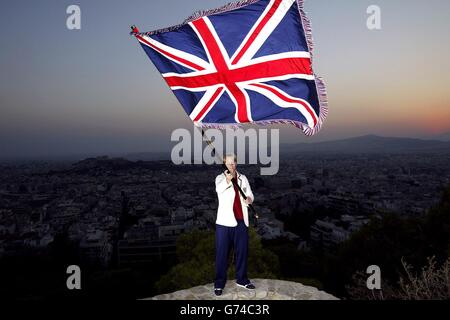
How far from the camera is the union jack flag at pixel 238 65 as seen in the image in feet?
16.3

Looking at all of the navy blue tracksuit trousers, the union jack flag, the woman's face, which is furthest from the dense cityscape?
the woman's face

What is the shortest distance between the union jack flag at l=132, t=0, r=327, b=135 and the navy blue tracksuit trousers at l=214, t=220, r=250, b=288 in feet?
5.18

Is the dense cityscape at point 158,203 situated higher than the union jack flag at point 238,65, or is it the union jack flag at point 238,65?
the union jack flag at point 238,65

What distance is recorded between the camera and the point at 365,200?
6650 centimetres

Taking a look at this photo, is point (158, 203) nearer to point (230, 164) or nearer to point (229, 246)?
point (229, 246)

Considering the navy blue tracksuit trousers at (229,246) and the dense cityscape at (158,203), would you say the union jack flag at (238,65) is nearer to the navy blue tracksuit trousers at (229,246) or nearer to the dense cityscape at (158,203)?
the navy blue tracksuit trousers at (229,246)

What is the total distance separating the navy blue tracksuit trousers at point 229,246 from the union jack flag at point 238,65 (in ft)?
5.18

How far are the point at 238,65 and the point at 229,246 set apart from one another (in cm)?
276

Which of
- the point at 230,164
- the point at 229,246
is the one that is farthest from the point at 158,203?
the point at 230,164

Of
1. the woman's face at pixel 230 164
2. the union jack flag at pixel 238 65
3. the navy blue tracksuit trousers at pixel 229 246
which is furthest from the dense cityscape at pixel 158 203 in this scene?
the woman's face at pixel 230 164
